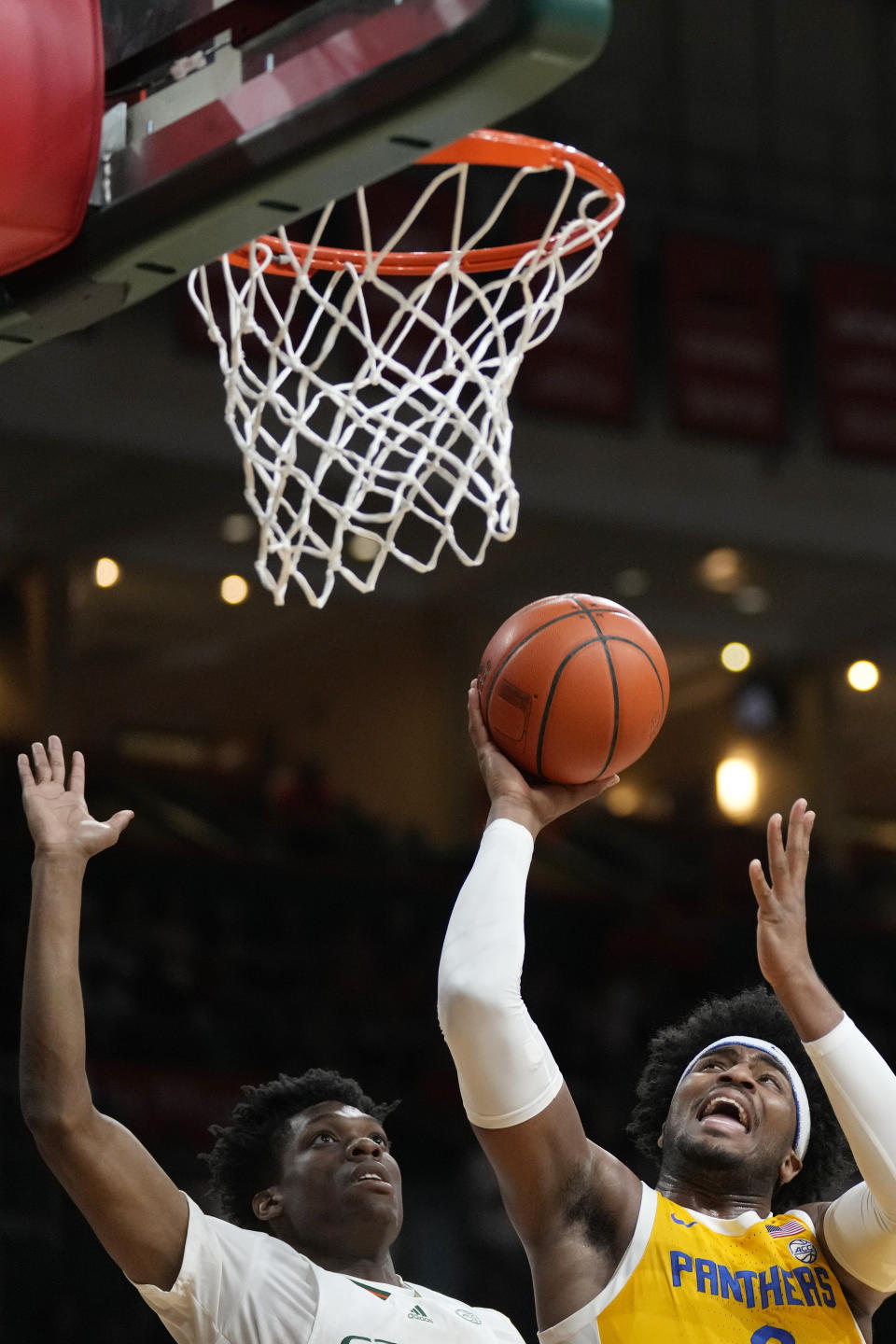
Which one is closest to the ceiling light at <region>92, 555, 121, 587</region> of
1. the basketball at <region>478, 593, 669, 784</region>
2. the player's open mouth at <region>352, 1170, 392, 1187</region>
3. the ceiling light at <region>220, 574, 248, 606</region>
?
the ceiling light at <region>220, 574, 248, 606</region>

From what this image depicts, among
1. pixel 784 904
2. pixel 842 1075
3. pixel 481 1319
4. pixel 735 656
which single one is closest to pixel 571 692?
pixel 784 904

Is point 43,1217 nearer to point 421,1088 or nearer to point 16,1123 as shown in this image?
point 16,1123

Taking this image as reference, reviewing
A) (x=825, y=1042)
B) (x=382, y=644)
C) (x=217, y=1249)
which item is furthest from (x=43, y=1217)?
(x=382, y=644)

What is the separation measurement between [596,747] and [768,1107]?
2.44 feet

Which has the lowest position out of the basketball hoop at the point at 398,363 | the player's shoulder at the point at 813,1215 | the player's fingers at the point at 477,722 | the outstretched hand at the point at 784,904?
the player's shoulder at the point at 813,1215

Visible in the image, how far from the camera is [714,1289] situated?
8.71ft

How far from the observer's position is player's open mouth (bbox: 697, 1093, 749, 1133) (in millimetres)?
2918

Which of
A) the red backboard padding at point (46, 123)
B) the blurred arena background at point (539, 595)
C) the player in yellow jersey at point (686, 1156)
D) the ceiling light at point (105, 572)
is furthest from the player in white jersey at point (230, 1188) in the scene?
the ceiling light at point (105, 572)

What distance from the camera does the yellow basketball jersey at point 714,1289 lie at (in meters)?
2.56

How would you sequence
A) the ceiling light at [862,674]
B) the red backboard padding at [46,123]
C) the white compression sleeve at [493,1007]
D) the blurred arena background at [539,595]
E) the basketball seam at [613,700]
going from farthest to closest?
1. the ceiling light at [862,674]
2. the blurred arena background at [539,595]
3. the basketball seam at [613,700]
4. the white compression sleeve at [493,1007]
5. the red backboard padding at [46,123]

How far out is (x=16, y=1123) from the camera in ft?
21.9

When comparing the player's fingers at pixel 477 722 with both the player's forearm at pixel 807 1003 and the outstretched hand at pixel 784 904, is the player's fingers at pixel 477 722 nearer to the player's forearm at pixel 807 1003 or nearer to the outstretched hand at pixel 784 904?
the outstretched hand at pixel 784 904

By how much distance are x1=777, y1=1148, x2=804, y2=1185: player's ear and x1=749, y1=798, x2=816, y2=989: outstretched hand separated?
0.40 meters

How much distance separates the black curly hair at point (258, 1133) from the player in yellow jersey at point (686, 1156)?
656 millimetres
